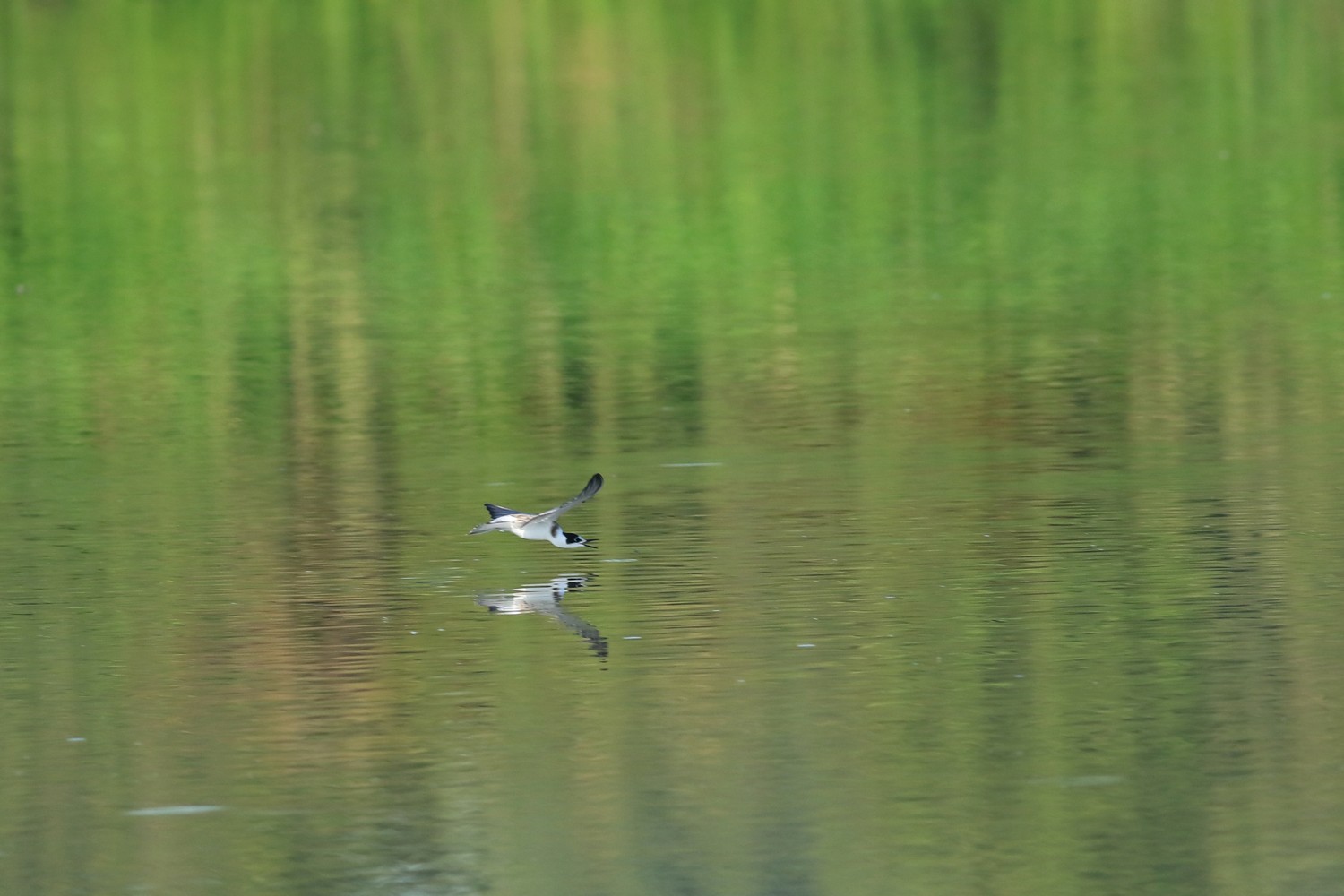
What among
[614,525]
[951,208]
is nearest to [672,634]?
[614,525]

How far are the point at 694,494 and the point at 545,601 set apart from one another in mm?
2196

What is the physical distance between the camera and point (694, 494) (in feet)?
40.5

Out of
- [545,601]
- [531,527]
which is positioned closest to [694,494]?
[531,527]

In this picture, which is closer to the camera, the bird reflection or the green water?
the green water

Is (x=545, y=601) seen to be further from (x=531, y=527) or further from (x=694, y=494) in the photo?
(x=694, y=494)

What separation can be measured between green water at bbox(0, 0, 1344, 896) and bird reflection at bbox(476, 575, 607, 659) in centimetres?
3

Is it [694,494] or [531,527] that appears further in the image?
[694,494]

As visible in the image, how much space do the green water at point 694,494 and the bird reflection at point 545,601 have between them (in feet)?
0.10

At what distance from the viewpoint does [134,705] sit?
8.74 m

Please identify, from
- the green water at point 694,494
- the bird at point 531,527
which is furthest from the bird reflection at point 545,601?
the bird at point 531,527

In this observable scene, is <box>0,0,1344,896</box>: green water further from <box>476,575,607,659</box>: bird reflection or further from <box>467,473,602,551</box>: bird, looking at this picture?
<box>467,473,602,551</box>: bird

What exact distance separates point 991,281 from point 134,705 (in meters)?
11.5

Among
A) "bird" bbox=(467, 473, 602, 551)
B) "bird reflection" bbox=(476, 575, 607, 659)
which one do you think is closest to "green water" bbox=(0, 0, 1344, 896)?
"bird reflection" bbox=(476, 575, 607, 659)

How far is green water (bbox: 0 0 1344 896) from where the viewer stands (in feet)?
24.0
